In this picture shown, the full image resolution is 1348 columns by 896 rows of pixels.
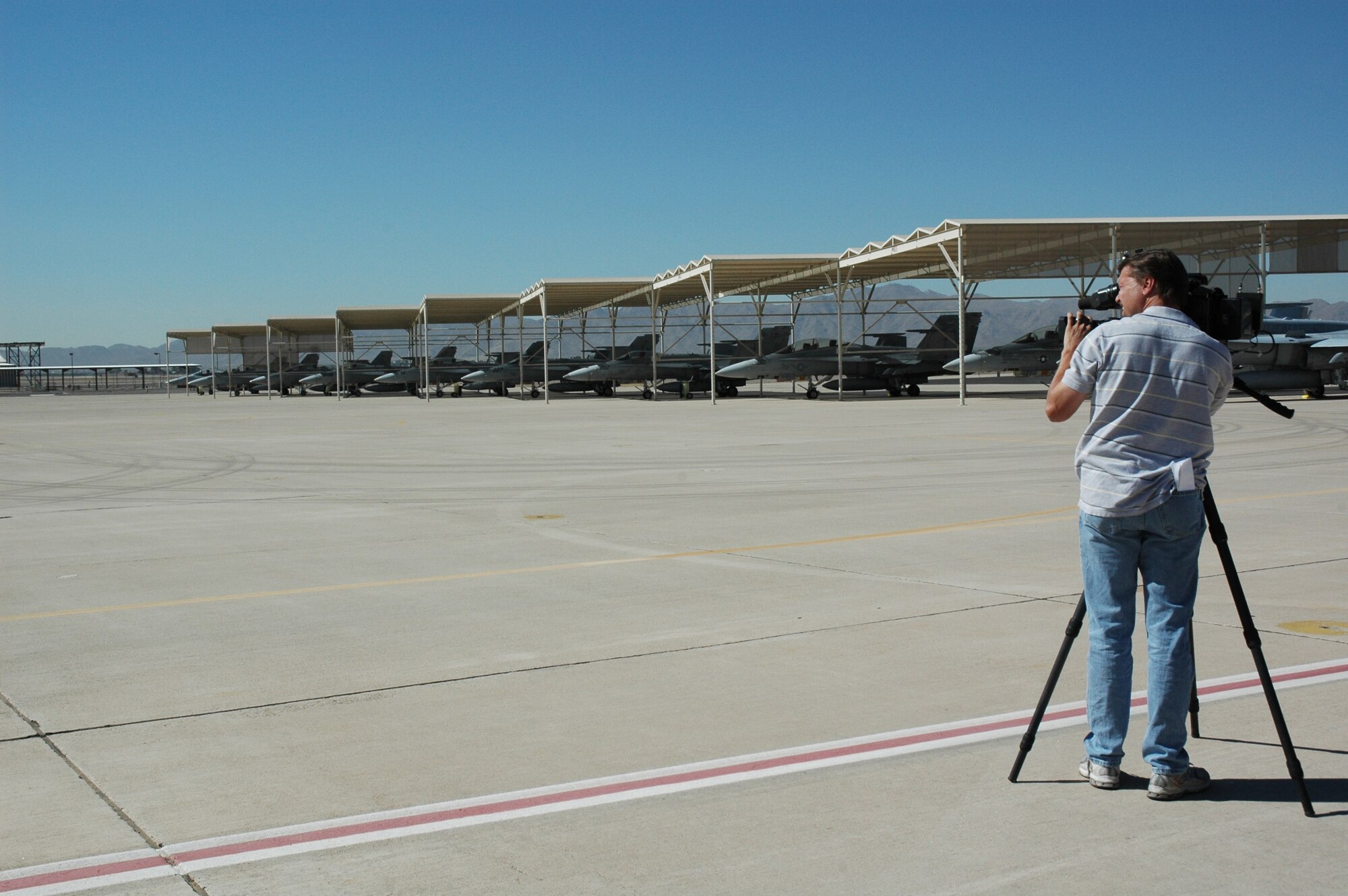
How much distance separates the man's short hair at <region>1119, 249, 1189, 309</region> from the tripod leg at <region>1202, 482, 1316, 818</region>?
2.37 feet

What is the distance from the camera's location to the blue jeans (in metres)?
4.11

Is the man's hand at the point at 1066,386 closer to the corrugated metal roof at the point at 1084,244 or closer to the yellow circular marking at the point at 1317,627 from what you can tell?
the yellow circular marking at the point at 1317,627

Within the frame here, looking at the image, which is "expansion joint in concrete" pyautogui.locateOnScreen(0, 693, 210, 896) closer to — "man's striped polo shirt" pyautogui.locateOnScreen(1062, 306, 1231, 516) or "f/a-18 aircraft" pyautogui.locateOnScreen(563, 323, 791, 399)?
"man's striped polo shirt" pyautogui.locateOnScreen(1062, 306, 1231, 516)

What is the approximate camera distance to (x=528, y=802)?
417 centimetres

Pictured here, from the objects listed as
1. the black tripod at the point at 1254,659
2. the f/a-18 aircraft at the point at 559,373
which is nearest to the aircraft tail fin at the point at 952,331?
the f/a-18 aircraft at the point at 559,373

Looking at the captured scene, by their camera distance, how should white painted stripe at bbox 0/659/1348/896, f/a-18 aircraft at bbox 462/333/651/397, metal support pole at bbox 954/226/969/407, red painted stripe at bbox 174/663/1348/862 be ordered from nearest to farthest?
1. white painted stripe at bbox 0/659/1348/896
2. red painted stripe at bbox 174/663/1348/862
3. metal support pole at bbox 954/226/969/407
4. f/a-18 aircraft at bbox 462/333/651/397

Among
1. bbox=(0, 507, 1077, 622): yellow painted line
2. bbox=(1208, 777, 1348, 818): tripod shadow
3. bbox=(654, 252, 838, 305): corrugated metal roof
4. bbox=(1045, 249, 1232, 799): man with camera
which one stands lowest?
bbox=(1208, 777, 1348, 818): tripod shadow

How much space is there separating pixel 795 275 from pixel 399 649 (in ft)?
149

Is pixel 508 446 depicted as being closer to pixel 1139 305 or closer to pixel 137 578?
pixel 137 578

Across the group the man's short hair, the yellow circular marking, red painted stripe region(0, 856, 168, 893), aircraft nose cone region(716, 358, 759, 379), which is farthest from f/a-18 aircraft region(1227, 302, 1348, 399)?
red painted stripe region(0, 856, 168, 893)

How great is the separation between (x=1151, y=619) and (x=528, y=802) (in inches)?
92.7

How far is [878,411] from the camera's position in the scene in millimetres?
34250

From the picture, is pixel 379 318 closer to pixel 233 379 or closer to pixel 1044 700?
pixel 233 379

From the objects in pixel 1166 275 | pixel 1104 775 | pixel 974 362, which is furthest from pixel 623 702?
pixel 974 362
